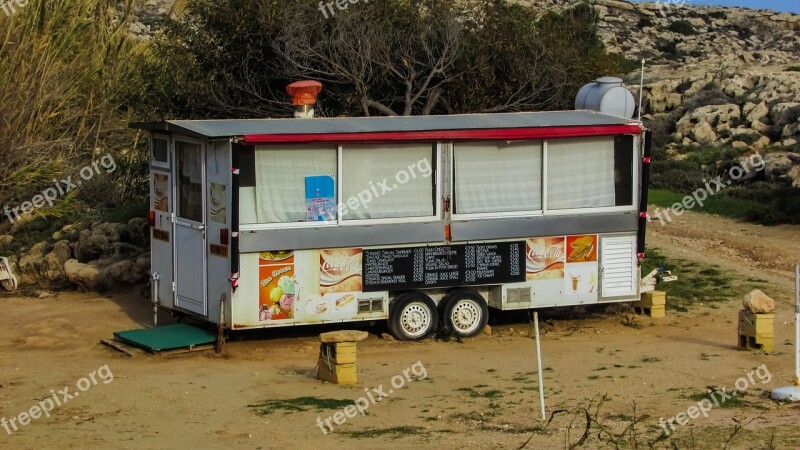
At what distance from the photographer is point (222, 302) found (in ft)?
46.1

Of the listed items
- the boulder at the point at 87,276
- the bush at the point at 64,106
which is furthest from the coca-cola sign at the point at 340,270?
the bush at the point at 64,106

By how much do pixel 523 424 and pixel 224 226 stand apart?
444 cm

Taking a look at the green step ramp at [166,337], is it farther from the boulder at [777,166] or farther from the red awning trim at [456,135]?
the boulder at [777,166]

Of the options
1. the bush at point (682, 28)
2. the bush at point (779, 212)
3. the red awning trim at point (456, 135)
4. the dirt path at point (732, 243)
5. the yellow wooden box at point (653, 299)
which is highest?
the bush at point (682, 28)

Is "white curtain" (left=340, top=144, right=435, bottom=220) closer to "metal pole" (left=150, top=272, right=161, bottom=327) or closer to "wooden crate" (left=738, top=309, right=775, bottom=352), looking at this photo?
"metal pole" (left=150, top=272, right=161, bottom=327)

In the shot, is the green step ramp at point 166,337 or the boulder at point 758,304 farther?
the boulder at point 758,304

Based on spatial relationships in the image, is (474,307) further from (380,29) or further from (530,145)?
(380,29)

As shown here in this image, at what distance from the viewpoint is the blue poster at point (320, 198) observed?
1437 centimetres

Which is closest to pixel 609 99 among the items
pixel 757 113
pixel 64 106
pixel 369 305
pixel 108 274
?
pixel 369 305

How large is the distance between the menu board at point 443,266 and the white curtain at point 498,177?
1.53ft

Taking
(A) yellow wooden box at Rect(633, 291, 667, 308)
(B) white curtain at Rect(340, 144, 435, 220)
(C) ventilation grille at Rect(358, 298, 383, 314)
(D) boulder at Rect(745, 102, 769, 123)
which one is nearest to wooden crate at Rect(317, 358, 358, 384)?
(C) ventilation grille at Rect(358, 298, 383, 314)

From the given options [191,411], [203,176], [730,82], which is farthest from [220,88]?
[730,82]

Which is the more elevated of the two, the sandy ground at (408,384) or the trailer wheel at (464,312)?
the trailer wheel at (464,312)

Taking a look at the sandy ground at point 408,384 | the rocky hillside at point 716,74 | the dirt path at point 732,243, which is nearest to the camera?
the sandy ground at point 408,384
